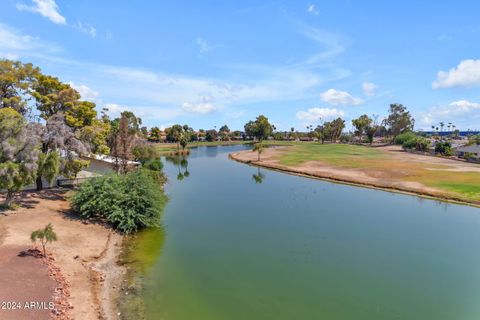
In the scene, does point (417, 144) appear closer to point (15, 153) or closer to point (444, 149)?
point (444, 149)

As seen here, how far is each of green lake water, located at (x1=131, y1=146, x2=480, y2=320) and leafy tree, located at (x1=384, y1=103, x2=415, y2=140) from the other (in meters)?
134

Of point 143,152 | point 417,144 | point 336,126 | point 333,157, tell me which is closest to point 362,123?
point 336,126

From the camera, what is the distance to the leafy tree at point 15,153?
2130cm

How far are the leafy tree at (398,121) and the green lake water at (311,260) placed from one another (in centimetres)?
13410

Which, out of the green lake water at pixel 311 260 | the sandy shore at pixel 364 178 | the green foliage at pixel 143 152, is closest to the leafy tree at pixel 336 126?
the sandy shore at pixel 364 178

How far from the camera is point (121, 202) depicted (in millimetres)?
24562

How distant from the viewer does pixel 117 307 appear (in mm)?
14203

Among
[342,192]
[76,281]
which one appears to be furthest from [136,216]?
[342,192]

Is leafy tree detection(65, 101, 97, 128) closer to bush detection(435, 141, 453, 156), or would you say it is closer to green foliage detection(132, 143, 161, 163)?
green foliage detection(132, 143, 161, 163)

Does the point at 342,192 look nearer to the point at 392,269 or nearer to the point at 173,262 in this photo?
the point at 392,269

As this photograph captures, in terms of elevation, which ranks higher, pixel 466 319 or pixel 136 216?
pixel 136 216

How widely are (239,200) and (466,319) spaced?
24.6 m

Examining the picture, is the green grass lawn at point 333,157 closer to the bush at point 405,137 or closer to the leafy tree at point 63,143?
the bush at point 405,137

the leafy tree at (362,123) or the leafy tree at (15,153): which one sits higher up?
the leafy tree at (362,123)
